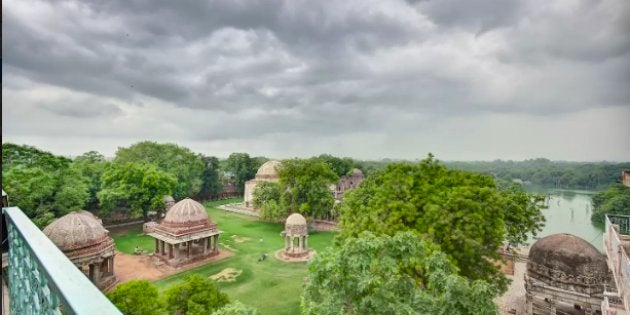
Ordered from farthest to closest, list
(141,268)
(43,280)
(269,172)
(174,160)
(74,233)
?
1. (269,172)
2. (174,160)
3. (141,268)
4. (74,233)
5. (43,280)

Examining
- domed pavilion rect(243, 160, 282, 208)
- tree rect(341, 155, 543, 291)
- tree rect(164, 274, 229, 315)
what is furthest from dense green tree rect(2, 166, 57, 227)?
domed pavilion rect(243, 160, 282, 208)

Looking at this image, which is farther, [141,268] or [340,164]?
[340,164]

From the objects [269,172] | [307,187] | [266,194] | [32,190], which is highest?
[269,172]

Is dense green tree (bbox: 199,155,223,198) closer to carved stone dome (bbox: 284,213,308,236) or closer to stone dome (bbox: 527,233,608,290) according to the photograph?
carved stone dome (bbox: 284,213,308,236)

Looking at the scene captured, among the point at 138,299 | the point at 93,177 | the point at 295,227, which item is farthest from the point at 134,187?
the point at 138,299

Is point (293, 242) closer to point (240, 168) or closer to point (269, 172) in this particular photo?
point (269, 172)

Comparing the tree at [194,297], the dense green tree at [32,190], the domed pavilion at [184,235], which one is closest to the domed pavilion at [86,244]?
the domed pavilion at [184,235]

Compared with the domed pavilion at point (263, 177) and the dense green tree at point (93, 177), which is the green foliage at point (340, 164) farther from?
the dense green tree at point (93, 177)

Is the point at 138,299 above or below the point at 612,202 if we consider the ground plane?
below
